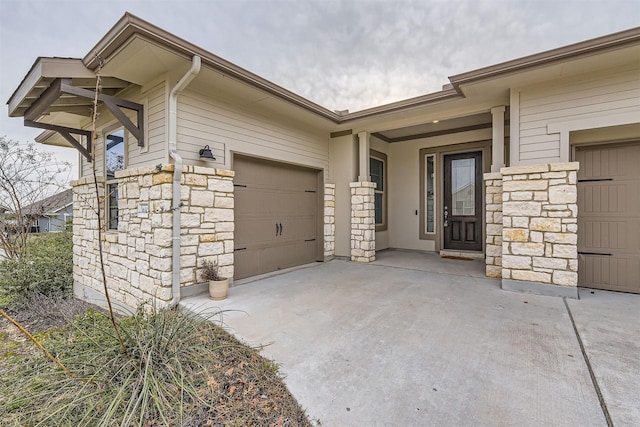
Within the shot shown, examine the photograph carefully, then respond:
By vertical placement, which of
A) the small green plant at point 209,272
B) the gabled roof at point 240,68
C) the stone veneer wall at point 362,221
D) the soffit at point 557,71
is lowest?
the small green plant at point 209,272

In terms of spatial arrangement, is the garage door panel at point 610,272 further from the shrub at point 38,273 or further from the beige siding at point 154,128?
the shrub at point 38,273

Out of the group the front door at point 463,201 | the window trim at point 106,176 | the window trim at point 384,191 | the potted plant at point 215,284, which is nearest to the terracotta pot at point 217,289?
the potted plant at point 215,284

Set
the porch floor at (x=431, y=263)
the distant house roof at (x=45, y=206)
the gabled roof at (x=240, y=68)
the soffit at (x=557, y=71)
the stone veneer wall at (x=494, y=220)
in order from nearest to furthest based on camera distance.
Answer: the gabled roof at (x=240, y=68) → the soffit at (x=557, y=71) → the stone veneer wall at (x=494, y=220) → the porch floor at (x=431, y=263) → the distant house roof at (x=45, y=206)

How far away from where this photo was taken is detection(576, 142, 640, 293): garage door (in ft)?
12.5

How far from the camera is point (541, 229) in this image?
146 inches

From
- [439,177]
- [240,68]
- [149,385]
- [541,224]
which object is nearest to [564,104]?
[541,224]

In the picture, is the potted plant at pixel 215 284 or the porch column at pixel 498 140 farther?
the porch column at pixel 498 140

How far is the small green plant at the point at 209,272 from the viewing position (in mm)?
3760

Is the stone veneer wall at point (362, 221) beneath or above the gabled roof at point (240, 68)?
beneath

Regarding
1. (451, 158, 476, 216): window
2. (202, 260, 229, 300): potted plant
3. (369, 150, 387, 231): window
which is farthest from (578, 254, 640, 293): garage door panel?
(202, 260, 229, 300): potted plant

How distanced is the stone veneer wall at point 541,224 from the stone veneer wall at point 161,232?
3.93 m

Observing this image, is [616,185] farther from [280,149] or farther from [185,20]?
[185,20]

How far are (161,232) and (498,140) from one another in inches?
200

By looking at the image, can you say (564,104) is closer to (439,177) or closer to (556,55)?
(556,55)
